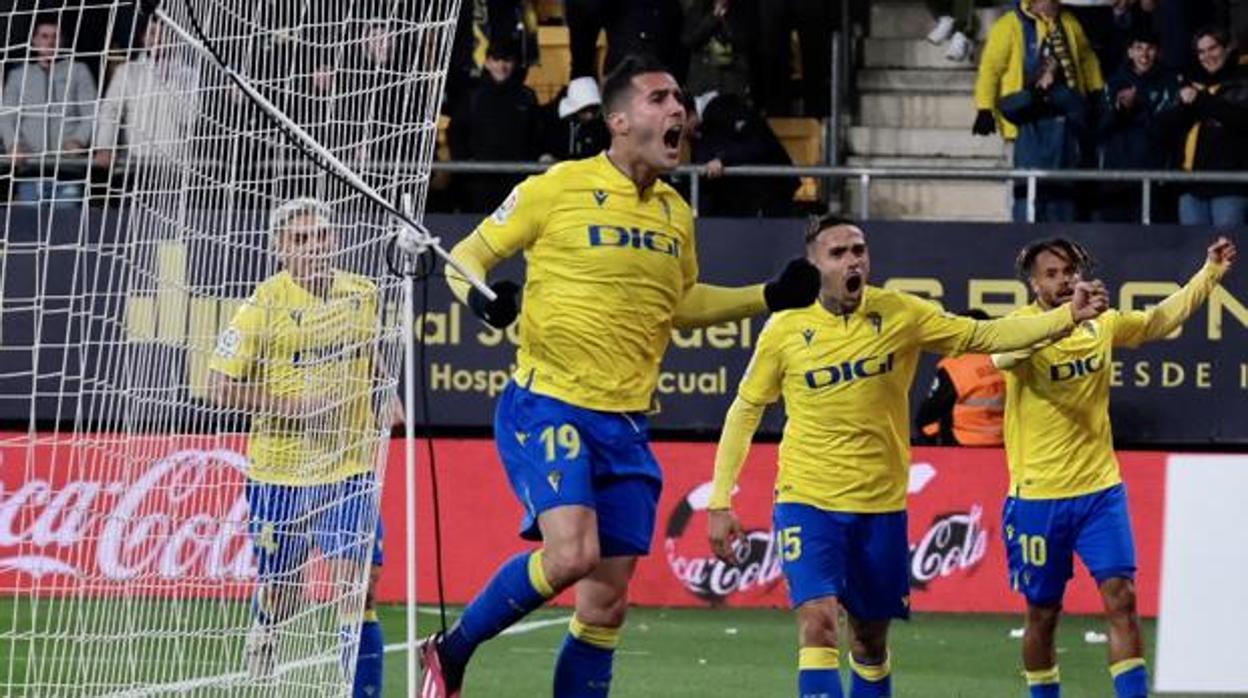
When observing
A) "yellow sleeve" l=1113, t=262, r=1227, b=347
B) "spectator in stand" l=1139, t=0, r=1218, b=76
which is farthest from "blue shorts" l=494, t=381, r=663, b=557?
"spectator in stand" l=1139, t=0, r=1218, b=76

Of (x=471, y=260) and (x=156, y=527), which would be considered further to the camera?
(x=156, y=527)

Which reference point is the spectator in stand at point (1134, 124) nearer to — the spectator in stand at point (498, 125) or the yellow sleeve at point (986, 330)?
the spectator in stand at point (498, 125)

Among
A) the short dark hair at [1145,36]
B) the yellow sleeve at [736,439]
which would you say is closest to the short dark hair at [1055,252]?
the yellow sleeve at [736,439]

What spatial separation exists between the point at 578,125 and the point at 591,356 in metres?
8.79

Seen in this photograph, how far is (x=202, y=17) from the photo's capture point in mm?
9727

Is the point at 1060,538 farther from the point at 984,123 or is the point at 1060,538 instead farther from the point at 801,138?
the point at 801,138

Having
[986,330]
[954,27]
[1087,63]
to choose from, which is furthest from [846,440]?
[954,27]

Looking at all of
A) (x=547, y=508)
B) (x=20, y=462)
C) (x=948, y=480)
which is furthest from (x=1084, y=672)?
(x=20, y=462)

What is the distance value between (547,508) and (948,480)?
326 inches

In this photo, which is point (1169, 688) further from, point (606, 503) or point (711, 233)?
point (711, 233)

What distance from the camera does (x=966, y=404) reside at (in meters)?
18.0

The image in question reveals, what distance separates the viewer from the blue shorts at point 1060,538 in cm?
1216

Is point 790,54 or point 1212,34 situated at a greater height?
point 1212,34

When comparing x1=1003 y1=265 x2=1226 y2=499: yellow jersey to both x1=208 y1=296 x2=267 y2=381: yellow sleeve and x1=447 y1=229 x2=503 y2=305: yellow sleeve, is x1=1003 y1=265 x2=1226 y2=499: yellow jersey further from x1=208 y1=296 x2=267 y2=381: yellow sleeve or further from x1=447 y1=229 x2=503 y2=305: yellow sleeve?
x1=208 y1=296 x2=267 y2=381: yellow sleeve
